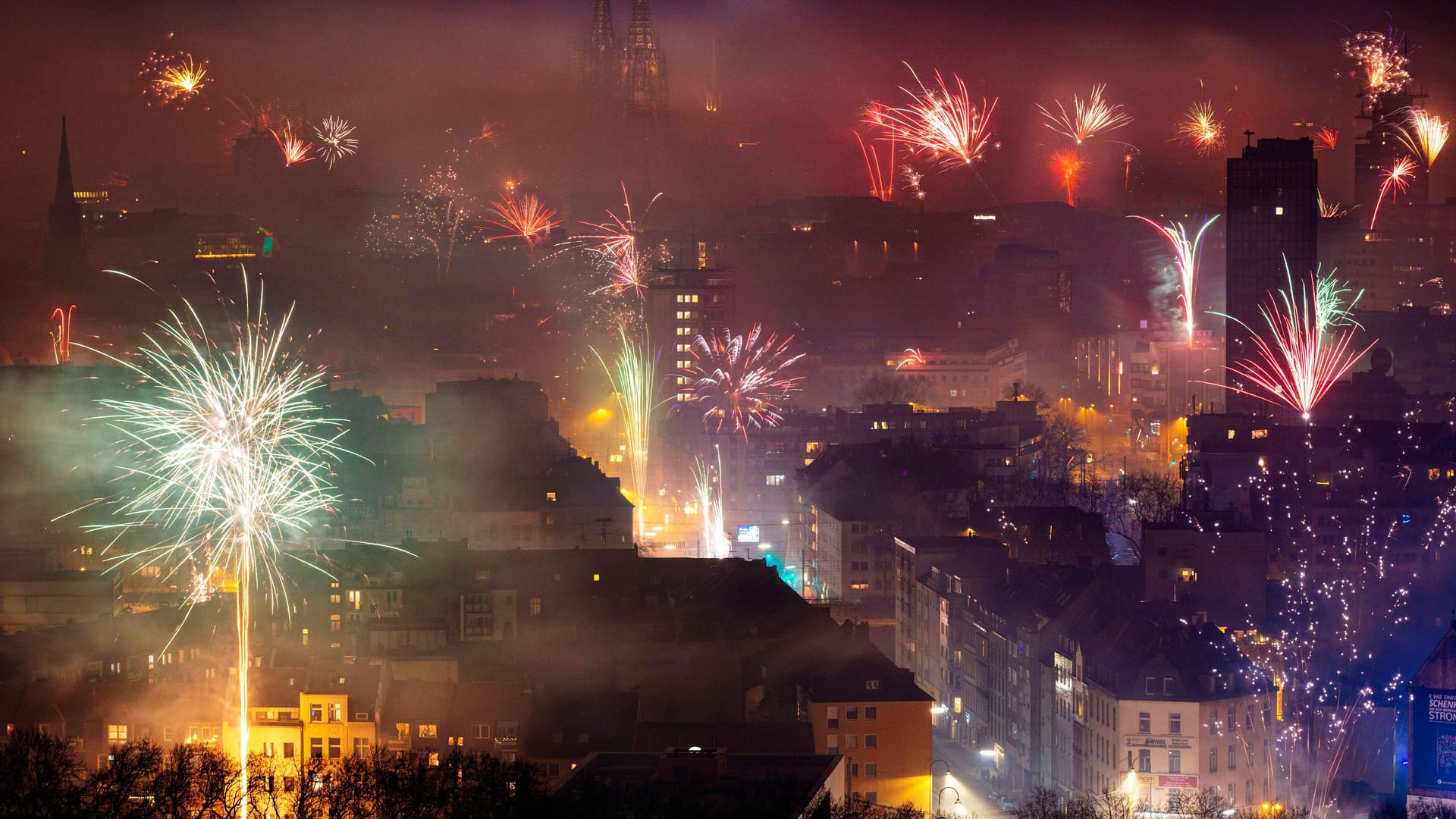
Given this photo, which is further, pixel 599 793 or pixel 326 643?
pixel 326 643

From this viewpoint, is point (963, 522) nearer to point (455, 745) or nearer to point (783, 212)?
point (455, 745)

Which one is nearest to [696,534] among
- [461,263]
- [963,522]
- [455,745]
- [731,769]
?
[963,522]

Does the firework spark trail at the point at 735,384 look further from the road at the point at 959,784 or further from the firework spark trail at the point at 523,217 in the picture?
the road at the point at 959,784

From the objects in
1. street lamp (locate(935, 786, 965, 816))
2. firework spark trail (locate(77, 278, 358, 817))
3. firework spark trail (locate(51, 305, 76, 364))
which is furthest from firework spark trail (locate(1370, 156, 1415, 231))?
street lamp (locate(935, 786, 965, 816))

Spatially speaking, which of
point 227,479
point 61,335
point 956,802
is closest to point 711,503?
point 61,335

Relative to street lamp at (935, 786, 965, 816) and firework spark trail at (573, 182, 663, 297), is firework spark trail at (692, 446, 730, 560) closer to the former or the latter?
firework spark trail at (573, 182, 663, 297)

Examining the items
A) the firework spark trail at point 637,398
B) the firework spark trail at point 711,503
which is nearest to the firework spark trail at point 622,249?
the firework spark trail at point 637,398

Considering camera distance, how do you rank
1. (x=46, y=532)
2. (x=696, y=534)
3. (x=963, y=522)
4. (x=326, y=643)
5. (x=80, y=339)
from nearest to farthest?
(x=326, y=643)
(x=46, y=532)
(x=963, y=522)
(x=696, y=534)
(x=80, y=339)
